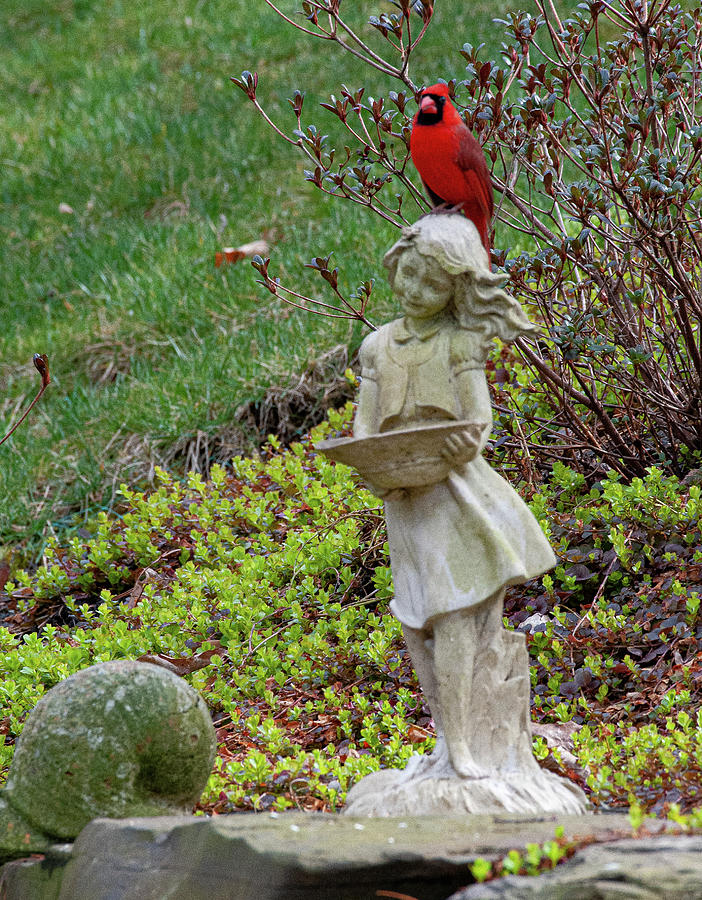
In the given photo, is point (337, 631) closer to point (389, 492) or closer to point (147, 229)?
point (389, 492)

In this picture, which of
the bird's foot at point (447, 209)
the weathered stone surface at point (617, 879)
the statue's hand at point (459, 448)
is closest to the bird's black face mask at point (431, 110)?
the bird's foot at point (447, 209)

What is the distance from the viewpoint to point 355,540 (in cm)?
492

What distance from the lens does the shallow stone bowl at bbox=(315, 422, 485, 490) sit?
8.98 ft

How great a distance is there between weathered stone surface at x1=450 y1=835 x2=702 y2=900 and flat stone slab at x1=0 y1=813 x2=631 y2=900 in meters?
0.17

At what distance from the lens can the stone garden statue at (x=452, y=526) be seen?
2791 millimetres

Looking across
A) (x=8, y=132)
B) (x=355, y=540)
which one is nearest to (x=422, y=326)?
(x=355, y=540)

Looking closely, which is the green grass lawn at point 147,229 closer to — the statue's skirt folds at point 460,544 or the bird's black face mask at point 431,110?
the bird's black face mask at point 431,110

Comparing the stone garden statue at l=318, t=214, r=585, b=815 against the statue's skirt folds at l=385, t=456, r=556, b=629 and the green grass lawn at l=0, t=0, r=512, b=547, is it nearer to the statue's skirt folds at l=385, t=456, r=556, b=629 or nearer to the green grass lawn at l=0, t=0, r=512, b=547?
the statue's skirt folds at l=385, t=456, r=556, b=629

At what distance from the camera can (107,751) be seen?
2.95 meters

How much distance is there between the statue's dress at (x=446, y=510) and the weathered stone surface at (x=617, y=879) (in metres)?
0.79

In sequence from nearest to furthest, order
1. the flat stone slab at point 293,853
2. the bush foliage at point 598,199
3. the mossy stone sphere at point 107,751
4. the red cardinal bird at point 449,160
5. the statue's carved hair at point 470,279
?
the flat stone slab at point 293,853 < the statue's carved hair at point 470,279 < the mossy stone sphere at point 107,751 < the red cardinal bird at point 449,160 < the bush foliage at point 598,199

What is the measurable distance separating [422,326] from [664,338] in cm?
217

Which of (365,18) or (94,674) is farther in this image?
(365,18)

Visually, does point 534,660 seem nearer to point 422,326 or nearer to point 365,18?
point 422,326
